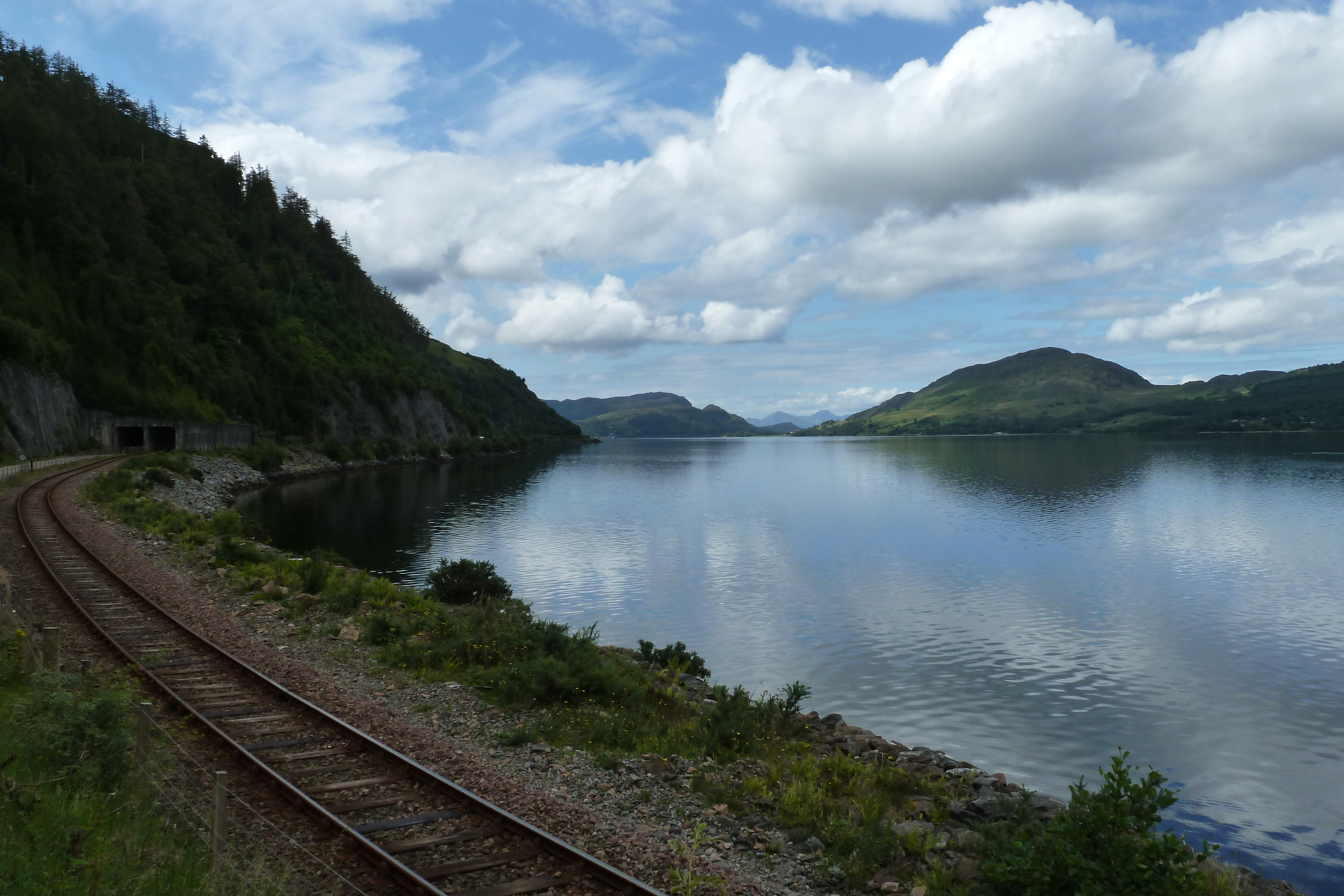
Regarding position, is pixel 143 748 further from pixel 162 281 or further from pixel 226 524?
pixel 162 281

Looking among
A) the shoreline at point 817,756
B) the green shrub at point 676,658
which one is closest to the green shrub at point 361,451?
the shoreline at point 817,756

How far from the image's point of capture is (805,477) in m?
133

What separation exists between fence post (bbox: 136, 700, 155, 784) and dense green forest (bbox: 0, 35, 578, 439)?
254ft

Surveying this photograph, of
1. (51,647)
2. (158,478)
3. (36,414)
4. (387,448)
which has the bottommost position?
(51,647)

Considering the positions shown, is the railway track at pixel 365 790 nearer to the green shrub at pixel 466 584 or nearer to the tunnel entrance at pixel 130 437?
the green shrub at pixel 466 584

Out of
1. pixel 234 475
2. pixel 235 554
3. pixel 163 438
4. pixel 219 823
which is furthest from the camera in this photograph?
pixel 163 438

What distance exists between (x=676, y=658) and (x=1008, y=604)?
68.2ft

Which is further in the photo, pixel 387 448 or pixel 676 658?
pixel 387 448

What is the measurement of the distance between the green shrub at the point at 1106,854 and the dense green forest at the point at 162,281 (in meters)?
87.3

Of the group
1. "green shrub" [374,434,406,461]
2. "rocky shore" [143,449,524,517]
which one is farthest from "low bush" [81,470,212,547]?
"green shrub" [374,434,406,461]

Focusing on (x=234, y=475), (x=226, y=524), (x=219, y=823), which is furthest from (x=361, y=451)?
(x=219, y=823)

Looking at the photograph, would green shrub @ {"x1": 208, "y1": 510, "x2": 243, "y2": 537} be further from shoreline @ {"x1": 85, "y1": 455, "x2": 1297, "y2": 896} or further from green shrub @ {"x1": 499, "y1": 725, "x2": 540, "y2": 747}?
green shrub @ {"x1": 499, "y1": 725, "x2": 540, "y2": 747}

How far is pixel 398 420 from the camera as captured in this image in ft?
515

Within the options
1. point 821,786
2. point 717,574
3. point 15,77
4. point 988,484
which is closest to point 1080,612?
point 717,574
